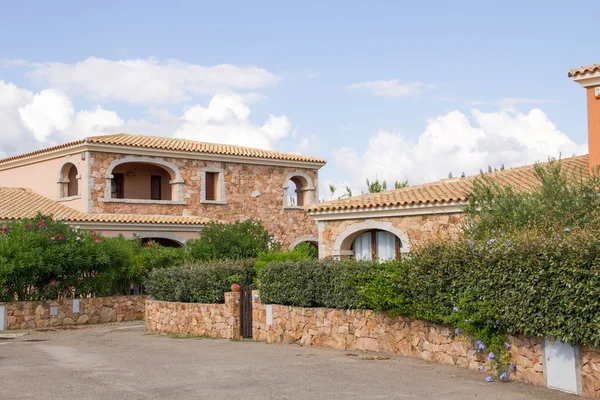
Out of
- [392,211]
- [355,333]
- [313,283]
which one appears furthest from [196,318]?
[392,211]

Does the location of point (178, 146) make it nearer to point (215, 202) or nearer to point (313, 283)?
point (215, 202)

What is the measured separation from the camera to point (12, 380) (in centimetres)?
1248

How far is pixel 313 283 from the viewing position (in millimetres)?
16406

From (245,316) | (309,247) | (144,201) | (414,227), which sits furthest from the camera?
(144,201)

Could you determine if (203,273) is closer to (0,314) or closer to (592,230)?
(0,314)

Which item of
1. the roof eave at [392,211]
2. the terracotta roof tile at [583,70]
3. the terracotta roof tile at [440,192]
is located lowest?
the roof eave at [392,211]

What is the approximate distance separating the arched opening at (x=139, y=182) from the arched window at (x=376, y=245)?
1395cm

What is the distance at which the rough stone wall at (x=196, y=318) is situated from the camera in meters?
18.8

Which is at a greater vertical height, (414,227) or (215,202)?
(215,202)

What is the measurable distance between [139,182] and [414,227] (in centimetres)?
1805

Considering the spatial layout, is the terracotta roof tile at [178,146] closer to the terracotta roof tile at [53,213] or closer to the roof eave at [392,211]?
the terracotta roof tile at [53,213]

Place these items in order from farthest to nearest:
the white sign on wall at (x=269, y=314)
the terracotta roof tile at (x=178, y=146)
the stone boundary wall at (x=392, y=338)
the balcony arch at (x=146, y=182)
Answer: the balcony arch at (x=146, y=182), the terracotta roof tile at (x=178, y=146), the white sign on wall at (x=269, y=314), the stone boundary wall at (x=392, y=338)

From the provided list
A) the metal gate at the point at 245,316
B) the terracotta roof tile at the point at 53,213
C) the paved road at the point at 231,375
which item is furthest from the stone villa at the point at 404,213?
the terracotta roof tile at the point at 53,213

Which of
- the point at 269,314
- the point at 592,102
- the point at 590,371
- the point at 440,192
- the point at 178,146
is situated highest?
the point at 178,146
